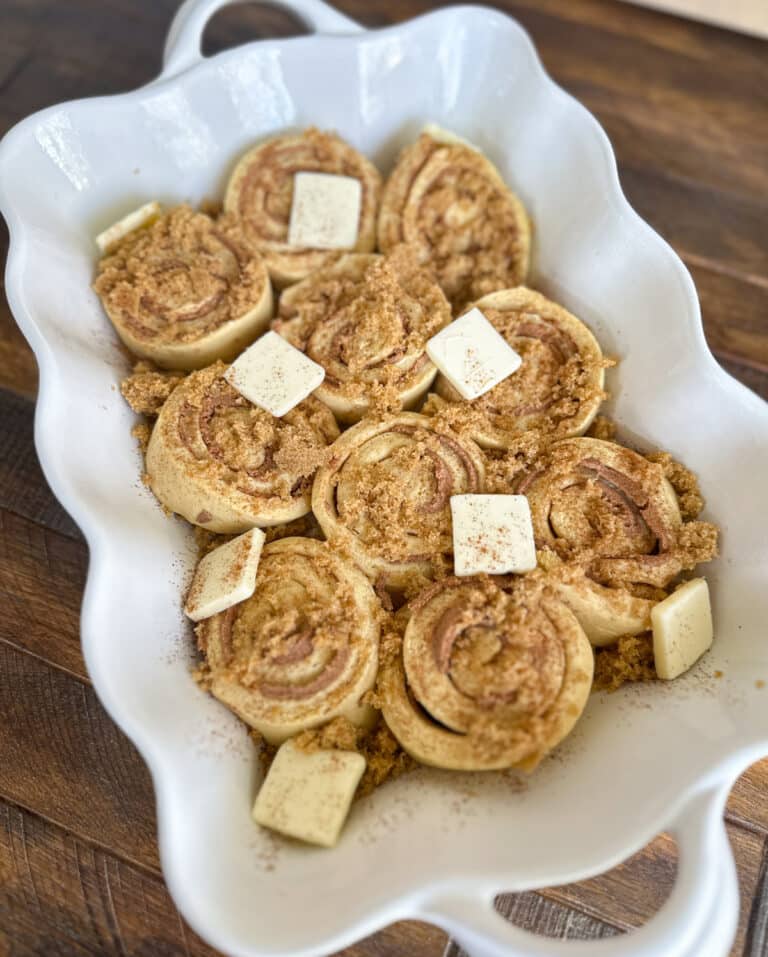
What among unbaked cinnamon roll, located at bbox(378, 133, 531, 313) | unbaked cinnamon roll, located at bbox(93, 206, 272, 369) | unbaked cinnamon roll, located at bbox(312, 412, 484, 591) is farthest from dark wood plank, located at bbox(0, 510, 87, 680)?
unbaked cinnamon roll, located at bbox(378, 133, 531, 313)

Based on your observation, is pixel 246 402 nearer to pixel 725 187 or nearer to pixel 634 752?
pixel 634 752

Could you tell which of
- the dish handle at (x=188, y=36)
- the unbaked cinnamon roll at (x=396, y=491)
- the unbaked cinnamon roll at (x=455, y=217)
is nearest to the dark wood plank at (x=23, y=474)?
the unbaked cinnamon roll at (x=396, y=491)

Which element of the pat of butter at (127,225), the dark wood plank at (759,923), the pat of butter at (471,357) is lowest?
the dark wood plank at (759,923)

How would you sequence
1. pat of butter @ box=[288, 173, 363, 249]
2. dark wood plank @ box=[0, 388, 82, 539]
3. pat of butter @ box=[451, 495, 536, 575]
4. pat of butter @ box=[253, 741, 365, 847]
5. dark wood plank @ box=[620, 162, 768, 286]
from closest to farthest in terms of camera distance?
1. pat of butter @ box=[253, 741, 365, 847]
2. pat of butter @ box=[451, 495, 536, 575]
3. dark wood plank @ box=[0, 388, 82, 539]
4. pat of butter @ box=[288, 173, 363, 249]
5. dark wood plank @ box=[620, 162, 768, 286]

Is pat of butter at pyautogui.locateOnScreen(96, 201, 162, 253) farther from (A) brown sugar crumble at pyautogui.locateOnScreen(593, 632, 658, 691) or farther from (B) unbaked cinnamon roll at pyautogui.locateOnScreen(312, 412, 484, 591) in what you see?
(A) brown sugar crumble at pyautogui.locateOnScreen(593, 632, 658, 691)

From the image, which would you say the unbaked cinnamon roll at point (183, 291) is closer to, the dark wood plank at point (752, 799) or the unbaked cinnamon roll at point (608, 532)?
the unbaked cinnamon roll at point (608, 532)
